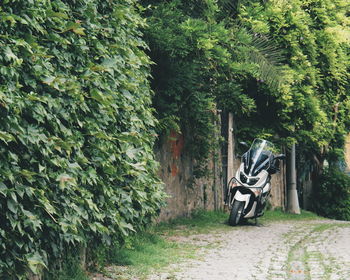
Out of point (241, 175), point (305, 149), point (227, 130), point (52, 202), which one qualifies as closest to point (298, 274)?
point (52, 202)

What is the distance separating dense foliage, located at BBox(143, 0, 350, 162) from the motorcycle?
3.02 ft

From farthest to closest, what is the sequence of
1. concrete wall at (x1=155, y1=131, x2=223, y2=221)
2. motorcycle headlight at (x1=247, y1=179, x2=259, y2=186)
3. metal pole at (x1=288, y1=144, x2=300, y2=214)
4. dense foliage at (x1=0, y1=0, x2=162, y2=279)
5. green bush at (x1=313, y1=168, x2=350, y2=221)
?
1. green bush at (x1=313, y1=168, x2=350, y2=221)
2. metal pole at (x1=288, y1=144, x2=300, y2=214)
3. motorcycle headlight at (x1=247, y1=179, x2=259, y2=186)
4. concrete wall at (x1=155, y1=131, x2=223, y2=221)
5. dense foliage at (x1=0, y1=0, x2=162, y2=279)

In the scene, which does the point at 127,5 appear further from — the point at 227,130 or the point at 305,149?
the point at 305,149

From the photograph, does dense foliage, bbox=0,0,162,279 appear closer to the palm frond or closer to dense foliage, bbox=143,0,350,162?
dense foliage, bbox=143,0,350,162

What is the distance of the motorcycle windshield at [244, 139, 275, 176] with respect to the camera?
13.1 metres

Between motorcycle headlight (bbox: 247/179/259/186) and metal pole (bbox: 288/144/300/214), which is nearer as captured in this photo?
motorcycle headlight (bbox: 247/179/259/186)

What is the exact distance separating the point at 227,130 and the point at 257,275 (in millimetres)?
8468

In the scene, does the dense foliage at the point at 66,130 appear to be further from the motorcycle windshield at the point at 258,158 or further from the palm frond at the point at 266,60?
the palm frond at the point at 266,60

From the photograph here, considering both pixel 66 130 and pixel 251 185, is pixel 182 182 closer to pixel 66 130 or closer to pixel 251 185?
pixel 251 185

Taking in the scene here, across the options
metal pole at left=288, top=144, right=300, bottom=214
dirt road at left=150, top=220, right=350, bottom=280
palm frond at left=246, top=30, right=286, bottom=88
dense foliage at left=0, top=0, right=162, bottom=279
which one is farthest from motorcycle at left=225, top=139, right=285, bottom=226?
metal pole at left=288, top=144, right=300, bottom=214

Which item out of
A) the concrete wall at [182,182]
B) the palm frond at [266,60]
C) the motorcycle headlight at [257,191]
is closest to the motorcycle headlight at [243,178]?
the motorcycle headlight at [257,191]

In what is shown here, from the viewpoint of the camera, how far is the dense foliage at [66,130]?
4.64 meters

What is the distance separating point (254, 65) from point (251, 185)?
2.57 meters

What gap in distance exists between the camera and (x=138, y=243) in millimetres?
8758
